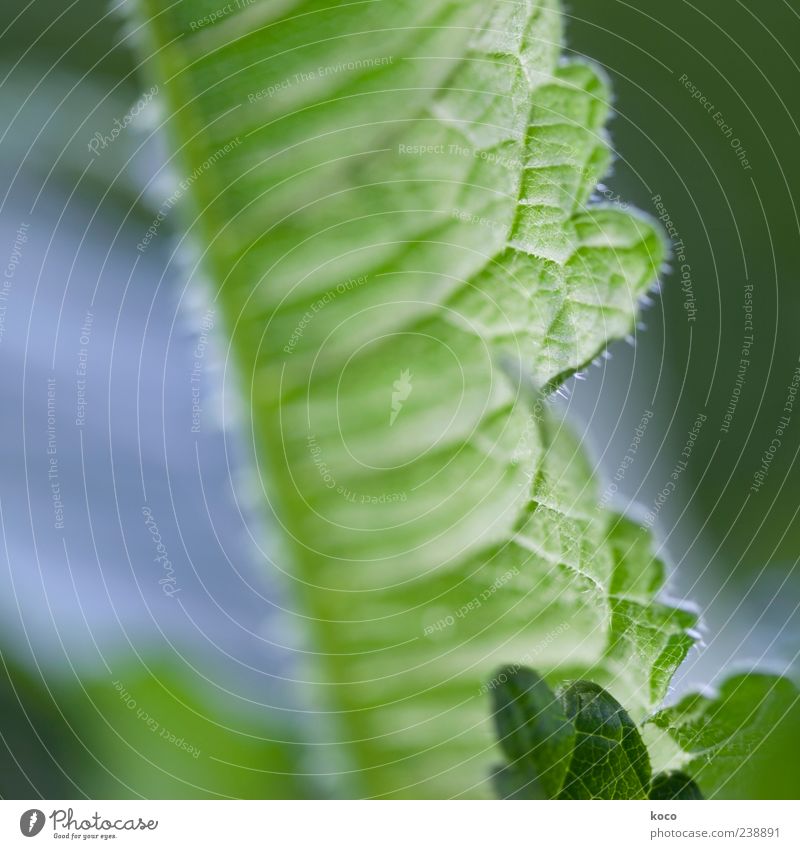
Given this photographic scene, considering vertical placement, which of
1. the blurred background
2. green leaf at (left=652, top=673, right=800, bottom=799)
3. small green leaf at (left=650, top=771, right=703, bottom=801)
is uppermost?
the blurred background

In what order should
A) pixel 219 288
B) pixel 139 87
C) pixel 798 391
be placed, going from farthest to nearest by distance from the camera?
pixel 798 391 < pixel 139 87 < pixel 219 288

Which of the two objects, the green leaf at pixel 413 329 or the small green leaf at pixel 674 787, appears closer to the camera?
the green leaf at pixel 413 329

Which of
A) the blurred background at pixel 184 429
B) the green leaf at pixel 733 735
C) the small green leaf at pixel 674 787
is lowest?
the small green leaf at pixel 674 787

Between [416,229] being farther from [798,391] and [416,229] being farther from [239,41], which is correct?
[798,391]

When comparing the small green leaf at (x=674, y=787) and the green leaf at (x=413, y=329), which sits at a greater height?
the green leaf at (x=413, y=329)
